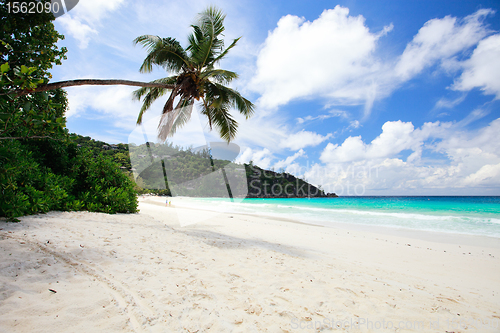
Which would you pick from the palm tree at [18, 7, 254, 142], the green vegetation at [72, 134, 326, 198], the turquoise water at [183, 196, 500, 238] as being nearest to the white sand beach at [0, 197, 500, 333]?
the green vegetation at [72, 134, 326, 198]

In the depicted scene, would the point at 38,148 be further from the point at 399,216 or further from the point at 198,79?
the point at 399,216

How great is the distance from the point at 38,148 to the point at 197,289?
20.6ft

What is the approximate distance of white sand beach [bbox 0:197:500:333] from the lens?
1.83 metres

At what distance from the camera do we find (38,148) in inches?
227

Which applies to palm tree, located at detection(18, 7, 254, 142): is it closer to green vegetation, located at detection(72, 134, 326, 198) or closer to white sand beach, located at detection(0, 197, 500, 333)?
green vegetation, located at detection(72, 134, 326, 198)

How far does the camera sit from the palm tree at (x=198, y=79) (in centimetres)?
801

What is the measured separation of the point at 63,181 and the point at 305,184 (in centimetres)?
6878

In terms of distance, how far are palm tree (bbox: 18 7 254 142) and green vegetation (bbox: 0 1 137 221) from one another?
3109 mm

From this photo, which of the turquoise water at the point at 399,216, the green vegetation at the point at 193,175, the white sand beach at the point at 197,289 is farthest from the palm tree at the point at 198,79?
the turquoise water at the point at 399,216

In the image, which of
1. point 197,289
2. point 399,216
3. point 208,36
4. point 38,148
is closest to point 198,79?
point 208,36

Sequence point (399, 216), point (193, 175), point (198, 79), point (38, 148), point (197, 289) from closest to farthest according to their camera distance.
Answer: point (197, 289)
point (38, 148)
point (198, 79)
point (193, 175)
point (399, 216)

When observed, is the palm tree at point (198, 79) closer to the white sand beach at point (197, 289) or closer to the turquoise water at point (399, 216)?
the white sand beach at point (197, 289)

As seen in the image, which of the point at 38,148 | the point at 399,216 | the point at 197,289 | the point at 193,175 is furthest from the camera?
the point at 399,216

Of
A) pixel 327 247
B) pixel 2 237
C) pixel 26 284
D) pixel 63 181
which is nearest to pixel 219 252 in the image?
pixel 26 284
